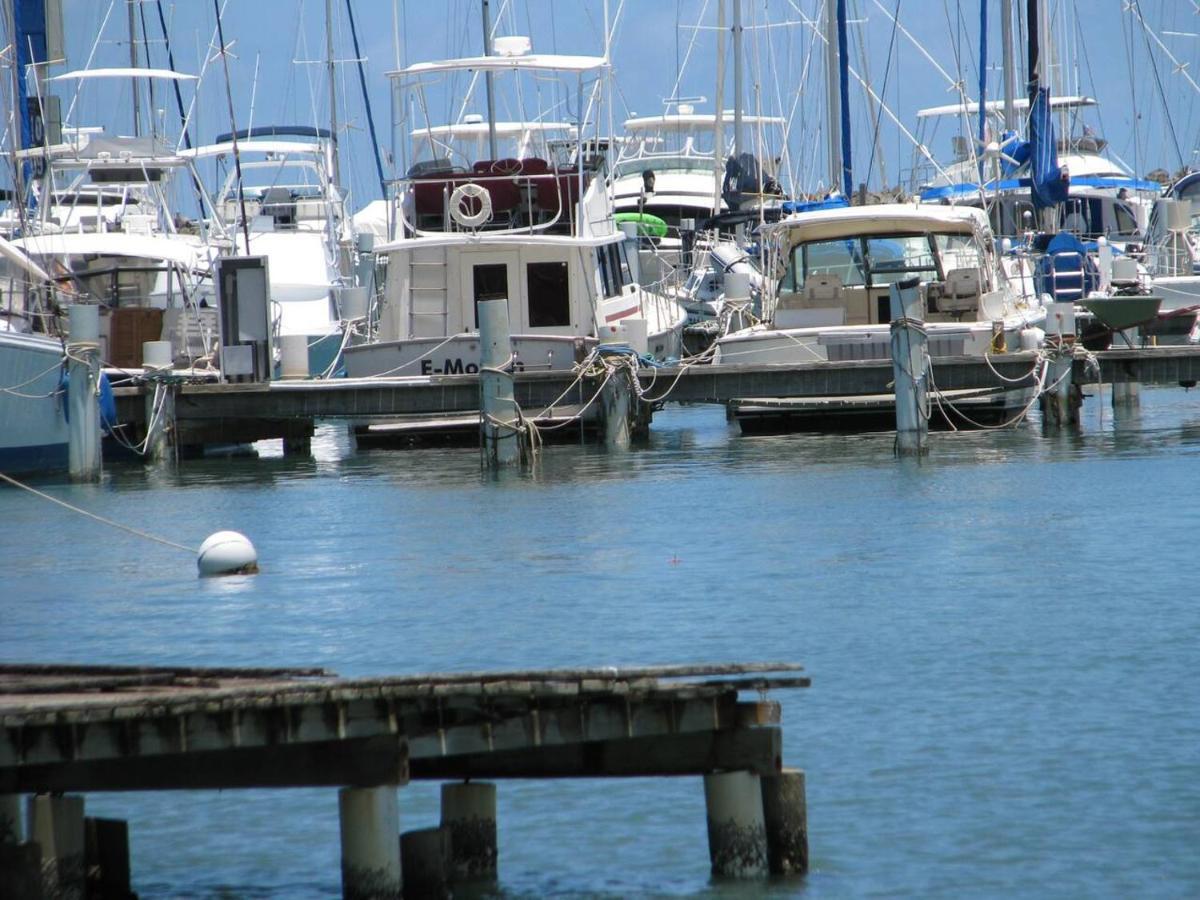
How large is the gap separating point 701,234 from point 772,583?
1191 inches

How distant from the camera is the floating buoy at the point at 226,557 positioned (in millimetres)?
17188

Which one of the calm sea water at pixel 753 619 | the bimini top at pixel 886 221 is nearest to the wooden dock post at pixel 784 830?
the calm sea water at pixel 753 619

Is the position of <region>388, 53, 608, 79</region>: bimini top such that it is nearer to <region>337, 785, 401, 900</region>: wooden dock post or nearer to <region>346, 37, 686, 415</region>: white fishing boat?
<region>346, 37, 686, 415</region>: white fishing boat

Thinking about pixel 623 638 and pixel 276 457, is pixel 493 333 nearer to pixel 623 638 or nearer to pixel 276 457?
pixel 276 457

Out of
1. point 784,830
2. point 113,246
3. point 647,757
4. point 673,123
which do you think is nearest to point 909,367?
point 113,246

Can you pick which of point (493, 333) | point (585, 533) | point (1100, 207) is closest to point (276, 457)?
point (493, 333)

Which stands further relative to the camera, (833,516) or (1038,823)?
(833,516)

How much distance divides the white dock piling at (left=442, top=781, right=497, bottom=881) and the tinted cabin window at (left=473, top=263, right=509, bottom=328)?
1884cm

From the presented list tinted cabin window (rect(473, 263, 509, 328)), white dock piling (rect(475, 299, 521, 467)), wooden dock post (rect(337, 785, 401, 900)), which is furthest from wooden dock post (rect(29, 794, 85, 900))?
tinted cabin window (rect(473, 263, 509, 328))

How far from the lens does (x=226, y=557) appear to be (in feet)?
56.3

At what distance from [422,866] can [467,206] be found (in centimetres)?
1939

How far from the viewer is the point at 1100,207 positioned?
50688 mm

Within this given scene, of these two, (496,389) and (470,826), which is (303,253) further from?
(470,826)

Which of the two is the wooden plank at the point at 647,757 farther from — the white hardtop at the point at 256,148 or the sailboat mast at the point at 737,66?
the sailboat mast at the point at 737,66
